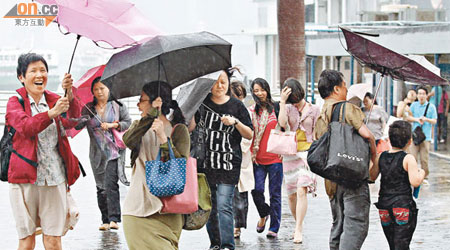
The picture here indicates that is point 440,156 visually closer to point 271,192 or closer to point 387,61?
point 271,192

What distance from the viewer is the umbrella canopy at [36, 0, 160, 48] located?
20.9 feet

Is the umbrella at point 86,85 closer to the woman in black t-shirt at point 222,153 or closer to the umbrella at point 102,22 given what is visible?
the woman in black t-shirt at point 222,153

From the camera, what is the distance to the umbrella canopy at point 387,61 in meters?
6.79

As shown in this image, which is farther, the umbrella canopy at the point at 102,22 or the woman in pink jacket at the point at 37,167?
the woman in pink jacket at the point at 37,167

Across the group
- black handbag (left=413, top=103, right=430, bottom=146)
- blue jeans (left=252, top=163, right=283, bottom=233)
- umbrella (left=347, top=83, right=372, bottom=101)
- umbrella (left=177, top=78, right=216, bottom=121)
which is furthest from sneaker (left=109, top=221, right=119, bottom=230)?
black handbag (left=413, top=103, right=430, bottom=146)

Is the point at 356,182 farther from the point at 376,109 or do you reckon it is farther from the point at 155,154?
the point at 376,109

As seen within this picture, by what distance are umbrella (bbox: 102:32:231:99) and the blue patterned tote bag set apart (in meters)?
0.60

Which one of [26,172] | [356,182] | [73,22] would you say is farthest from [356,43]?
[26,172]

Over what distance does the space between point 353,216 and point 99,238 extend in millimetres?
3426

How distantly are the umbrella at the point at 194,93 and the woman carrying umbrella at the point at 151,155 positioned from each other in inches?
64.1

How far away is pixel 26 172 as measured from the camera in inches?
259

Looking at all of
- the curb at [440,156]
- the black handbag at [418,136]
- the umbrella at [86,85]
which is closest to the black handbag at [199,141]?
the umbrella at [86,85]

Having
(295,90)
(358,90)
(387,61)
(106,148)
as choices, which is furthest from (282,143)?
(387,61)

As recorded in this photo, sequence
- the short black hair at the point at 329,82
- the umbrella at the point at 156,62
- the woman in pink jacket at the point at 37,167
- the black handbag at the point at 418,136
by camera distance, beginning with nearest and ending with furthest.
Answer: the umbrella at the point at 156,62 → the woman in pink jacket at the point at 37,167 → the short black hair at the point at 329,82 → the black handbag at the point at 418,136
